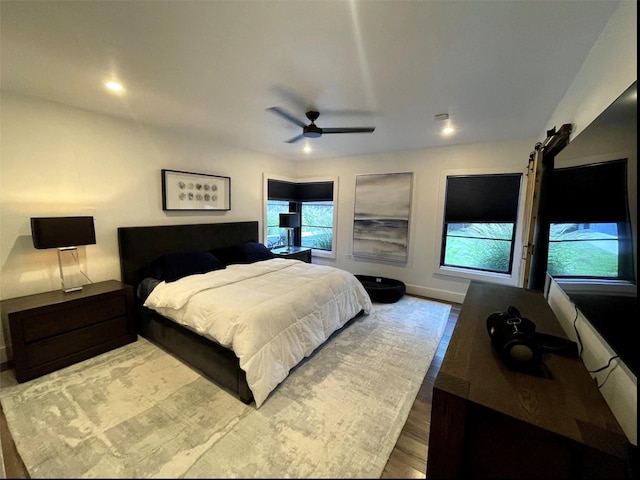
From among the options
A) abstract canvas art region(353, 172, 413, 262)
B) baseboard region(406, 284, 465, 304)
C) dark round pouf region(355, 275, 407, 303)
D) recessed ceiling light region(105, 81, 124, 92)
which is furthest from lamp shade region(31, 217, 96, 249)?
baseboard region(406, 284, 465, 304)

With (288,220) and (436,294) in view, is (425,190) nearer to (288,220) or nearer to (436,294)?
(436,294)

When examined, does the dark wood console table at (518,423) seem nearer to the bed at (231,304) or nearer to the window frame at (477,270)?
the bed at (231,304)

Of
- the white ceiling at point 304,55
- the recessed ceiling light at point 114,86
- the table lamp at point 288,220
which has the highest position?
the white ceiling at point 304,55

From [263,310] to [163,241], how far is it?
6.76 feet

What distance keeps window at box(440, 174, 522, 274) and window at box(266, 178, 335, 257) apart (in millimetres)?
2136

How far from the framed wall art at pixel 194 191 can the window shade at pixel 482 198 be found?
3.59m

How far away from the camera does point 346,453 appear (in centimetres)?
71

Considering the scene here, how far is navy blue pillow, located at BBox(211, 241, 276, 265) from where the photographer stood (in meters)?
3.78

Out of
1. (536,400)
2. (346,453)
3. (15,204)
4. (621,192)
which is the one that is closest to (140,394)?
(346,453)

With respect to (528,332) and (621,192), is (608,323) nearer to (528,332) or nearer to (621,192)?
(528,332)

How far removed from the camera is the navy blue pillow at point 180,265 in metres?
2.90

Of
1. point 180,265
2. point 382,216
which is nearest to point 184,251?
point 180,265

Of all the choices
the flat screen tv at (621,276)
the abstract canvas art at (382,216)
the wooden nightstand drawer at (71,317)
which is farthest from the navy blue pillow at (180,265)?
the flat screen tv at (621,276)

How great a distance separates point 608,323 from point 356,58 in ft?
6.61
